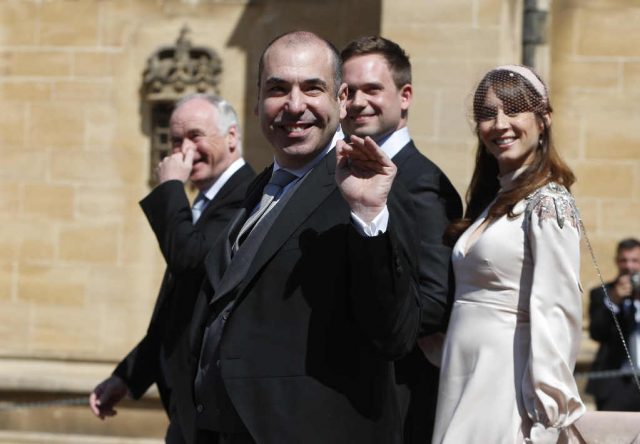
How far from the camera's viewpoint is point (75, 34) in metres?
9.85

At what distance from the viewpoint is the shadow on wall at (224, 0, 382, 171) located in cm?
958

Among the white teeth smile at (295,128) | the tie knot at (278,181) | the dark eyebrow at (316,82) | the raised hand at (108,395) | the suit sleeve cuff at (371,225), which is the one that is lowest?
the raised hand at (108,395)

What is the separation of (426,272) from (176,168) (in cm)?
135

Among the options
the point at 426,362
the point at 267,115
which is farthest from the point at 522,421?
the point at 267,115

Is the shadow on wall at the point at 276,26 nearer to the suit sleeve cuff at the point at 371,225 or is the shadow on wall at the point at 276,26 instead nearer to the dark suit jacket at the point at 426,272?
the dark suit jacket at the point at 426,272

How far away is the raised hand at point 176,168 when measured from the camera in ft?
18.9

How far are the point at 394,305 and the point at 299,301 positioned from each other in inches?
10.6

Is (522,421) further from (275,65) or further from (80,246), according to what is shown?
(80,246)

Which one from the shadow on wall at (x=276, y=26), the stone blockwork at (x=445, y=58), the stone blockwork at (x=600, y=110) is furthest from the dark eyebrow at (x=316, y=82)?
the shadow on wall at (x=276, y=26)

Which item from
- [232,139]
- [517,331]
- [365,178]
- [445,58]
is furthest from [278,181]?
[445,58]

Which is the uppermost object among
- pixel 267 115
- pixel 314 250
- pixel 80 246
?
pixel 267 115

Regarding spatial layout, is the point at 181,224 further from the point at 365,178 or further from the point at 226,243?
the point at 365,178

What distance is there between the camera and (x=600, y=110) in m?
9.36

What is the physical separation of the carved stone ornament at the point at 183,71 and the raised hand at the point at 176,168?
3714 millimetres
